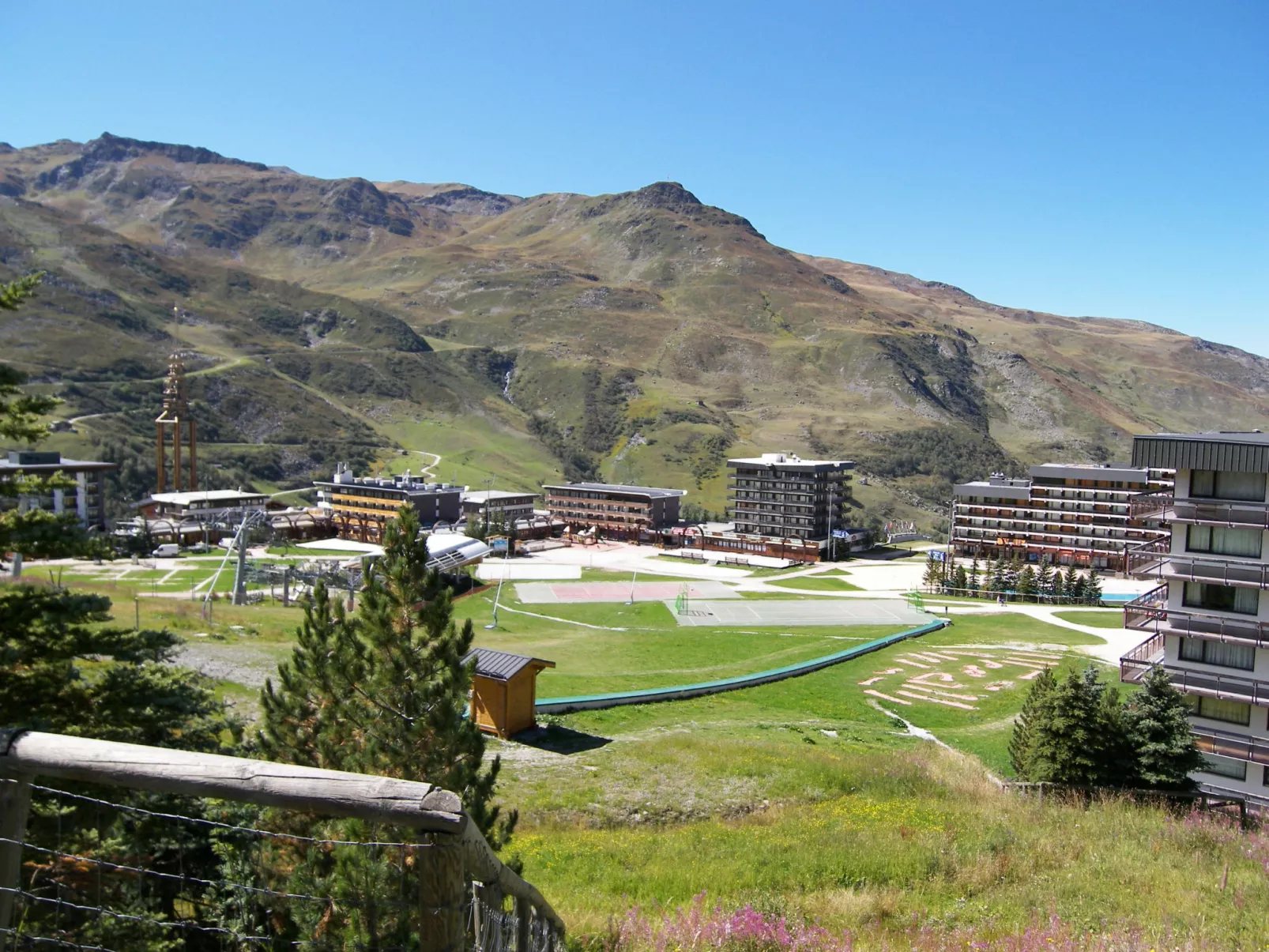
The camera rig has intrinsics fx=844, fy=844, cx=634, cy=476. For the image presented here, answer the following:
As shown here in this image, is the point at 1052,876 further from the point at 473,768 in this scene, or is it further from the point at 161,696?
the point at 161,696

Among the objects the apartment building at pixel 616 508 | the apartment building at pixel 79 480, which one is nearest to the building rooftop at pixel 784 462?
the apartment building at pixel 616 508

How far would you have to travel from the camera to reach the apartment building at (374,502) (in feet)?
336

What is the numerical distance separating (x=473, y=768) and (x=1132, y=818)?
10.4 meters

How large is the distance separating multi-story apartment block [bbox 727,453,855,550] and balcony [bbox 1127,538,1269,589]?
74235 mm

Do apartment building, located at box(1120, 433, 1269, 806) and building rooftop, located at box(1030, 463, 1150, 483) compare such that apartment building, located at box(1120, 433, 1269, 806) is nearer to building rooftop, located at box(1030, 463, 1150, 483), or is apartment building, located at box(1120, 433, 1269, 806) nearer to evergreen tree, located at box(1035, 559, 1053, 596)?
evergreen tree, located at box(1035, 559, 1053, 596)

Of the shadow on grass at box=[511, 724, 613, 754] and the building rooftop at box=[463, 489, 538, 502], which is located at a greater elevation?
the building rooftop at box=[463, 489, 538, 502]

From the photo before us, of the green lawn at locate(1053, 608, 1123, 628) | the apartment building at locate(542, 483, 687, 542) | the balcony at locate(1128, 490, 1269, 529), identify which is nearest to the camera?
the balcony at locate(1128, 490, 1269, 529)

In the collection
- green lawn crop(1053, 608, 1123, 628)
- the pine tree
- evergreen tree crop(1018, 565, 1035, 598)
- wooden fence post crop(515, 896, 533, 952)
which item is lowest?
green lawn crop(1053, 608, 1123, 628)

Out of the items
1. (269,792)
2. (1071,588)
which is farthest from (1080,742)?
(1071,588)

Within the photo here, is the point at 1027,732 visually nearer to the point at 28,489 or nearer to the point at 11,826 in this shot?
the point at 28,489

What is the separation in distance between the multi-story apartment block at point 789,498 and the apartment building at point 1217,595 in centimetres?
7476

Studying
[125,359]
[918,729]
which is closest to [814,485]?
[918,729]

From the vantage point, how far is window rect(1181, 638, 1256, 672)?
2419 cm

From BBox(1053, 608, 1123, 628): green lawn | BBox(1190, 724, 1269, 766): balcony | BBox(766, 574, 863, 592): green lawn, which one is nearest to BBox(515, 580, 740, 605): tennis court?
BBox(766, 574, 863, 592): green lawn
